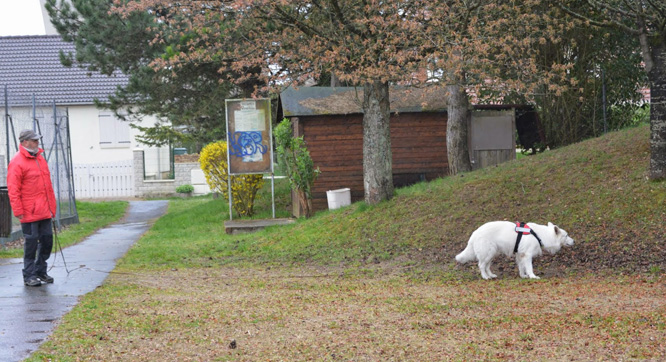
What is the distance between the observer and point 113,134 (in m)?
39.1

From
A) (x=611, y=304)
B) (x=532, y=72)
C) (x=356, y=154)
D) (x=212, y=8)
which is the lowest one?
(x=611, y=304)

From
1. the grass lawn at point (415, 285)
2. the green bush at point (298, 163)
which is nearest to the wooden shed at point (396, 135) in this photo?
the green bush at point (298, 163)

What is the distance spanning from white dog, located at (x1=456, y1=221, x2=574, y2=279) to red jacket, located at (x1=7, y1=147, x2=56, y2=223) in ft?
17.8

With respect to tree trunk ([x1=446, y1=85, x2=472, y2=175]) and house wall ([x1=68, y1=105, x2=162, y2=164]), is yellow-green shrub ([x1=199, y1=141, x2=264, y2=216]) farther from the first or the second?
house wall ([x1=68, y1=105, x2=162, y2=164])

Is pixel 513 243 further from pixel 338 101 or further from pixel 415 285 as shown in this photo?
pixel 338 101

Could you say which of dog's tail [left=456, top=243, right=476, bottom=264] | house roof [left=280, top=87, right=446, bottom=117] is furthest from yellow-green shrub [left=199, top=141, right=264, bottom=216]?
dog's tail [left=456, top=243, right=476, bottom=264]

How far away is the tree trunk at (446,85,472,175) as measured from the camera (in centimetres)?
1794

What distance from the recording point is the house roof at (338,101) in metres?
18.8

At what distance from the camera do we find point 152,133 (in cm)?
3422

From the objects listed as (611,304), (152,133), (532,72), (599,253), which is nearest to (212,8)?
(532,72)

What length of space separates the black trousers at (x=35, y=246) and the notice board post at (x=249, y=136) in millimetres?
8813

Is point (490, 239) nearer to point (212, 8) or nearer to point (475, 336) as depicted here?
point (475, 336)

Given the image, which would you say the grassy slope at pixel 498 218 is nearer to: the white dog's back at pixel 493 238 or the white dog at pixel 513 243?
the white dog at pixel 513 243

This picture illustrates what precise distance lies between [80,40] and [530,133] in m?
13.2
